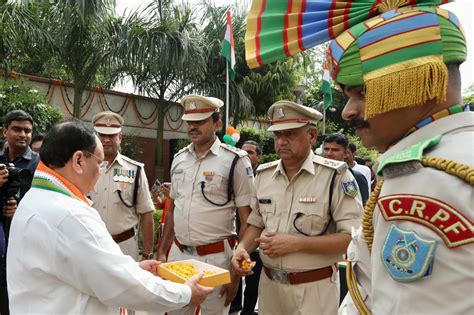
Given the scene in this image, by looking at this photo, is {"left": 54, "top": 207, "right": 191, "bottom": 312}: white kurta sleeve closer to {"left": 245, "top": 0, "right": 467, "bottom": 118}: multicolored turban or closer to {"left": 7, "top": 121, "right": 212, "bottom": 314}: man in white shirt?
{"left": 7, "top": 121, "right": 212, "bottom": 314}: man in white shirt

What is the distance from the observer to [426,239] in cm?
88

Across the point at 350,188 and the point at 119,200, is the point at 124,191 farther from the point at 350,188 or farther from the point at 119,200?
the point at 350,188

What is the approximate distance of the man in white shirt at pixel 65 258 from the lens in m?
1.60

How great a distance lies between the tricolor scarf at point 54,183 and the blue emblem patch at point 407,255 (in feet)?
4.41

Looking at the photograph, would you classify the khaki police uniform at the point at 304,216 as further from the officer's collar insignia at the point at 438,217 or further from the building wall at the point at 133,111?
the building wall at the point at 133,111

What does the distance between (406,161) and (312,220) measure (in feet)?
5.32

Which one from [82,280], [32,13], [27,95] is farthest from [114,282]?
[32,13]

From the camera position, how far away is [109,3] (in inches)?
376

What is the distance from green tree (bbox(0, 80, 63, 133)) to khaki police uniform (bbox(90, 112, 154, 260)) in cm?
381

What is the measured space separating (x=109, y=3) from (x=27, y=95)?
11.6ft

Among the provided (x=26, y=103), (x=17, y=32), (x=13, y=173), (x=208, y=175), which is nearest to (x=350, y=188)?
(x=208, y=175)

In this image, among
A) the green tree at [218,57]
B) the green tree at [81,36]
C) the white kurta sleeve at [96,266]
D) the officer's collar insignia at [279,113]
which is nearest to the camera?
the white kurta sleeve at [96,266]

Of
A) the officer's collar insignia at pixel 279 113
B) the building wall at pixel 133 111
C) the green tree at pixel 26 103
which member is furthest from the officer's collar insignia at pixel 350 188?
the building wall at pixel 133 111

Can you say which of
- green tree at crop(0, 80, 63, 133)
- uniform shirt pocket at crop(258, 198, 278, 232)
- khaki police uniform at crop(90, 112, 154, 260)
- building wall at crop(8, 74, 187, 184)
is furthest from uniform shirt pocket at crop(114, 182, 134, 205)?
building wall at crop(8, 74, 187, 184)
